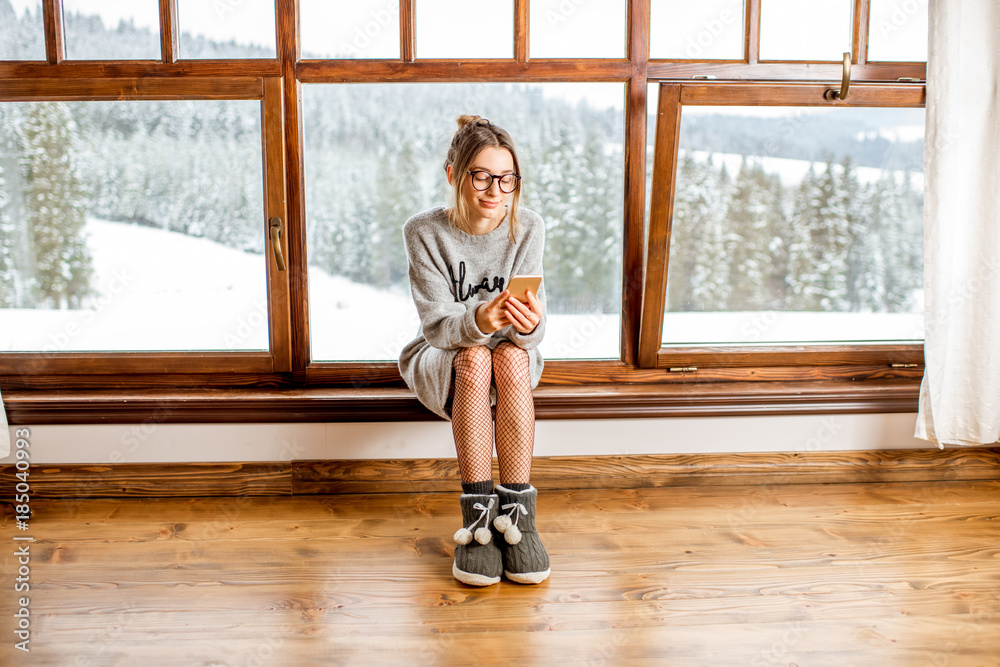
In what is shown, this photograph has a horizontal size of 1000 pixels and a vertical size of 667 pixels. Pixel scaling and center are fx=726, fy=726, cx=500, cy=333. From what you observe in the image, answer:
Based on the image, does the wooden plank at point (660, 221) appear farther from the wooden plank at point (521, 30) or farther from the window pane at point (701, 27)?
the wooden plank at point (521, 30)

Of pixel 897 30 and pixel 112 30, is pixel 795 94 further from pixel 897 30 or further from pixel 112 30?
pixel 112 30

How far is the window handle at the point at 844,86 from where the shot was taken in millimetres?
1906

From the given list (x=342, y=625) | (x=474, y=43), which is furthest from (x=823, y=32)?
(x=342, y=625)

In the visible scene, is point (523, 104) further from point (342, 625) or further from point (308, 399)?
point (342, 625)

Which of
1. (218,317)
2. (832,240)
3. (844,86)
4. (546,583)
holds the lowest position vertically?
(546,583)

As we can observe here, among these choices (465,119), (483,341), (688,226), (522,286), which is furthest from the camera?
(688,226)

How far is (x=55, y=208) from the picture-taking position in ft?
6.89

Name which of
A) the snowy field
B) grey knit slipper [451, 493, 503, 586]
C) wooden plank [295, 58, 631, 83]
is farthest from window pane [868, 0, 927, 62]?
grey knit slipper [451, 493, 503, 586]

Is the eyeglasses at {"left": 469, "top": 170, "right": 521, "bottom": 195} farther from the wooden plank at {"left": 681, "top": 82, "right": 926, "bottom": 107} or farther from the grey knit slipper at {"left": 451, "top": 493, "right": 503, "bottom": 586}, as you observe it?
the grey knit slipper at {"left": 451, "top": 493, "right": 503, "bottom": 586}

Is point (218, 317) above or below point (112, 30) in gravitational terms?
below

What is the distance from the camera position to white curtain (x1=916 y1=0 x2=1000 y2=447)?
74.4 inches

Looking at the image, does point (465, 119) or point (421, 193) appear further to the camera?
point (421, 193)

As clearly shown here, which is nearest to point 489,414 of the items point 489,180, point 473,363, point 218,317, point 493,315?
point 473,363

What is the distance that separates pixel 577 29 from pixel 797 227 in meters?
0.87
